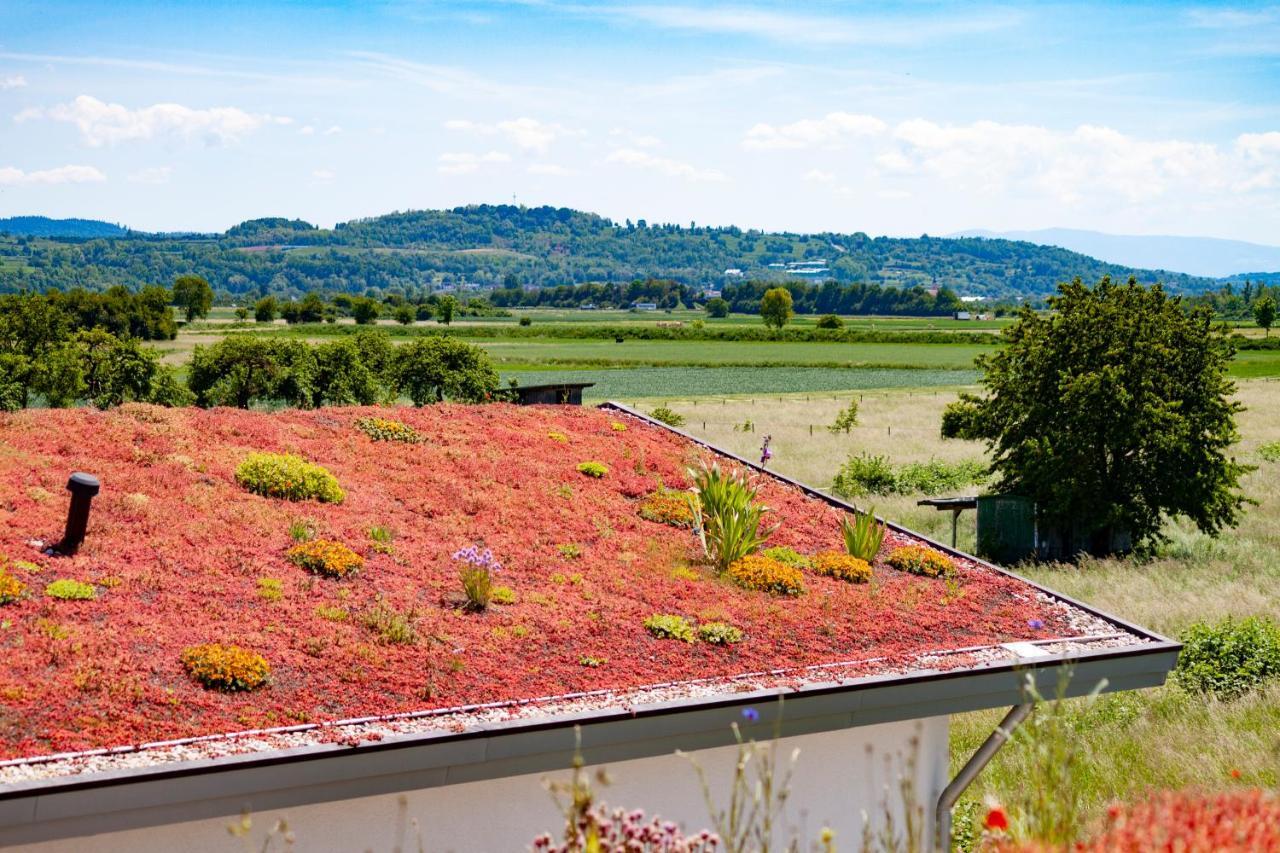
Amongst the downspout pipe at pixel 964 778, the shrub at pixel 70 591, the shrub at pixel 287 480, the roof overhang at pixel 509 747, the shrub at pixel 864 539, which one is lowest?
the downspout pipe at pixel 964 778

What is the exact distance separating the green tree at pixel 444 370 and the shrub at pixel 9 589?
1777cm

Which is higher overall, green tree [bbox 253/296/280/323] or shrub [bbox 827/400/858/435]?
green tree [bbox 253/296/280/323]

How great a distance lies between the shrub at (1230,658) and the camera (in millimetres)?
17234

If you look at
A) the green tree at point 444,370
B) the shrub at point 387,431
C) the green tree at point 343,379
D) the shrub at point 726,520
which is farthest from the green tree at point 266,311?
the shrub at point 726,520

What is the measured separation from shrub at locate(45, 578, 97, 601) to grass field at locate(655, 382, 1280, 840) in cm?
796

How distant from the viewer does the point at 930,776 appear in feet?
39.3

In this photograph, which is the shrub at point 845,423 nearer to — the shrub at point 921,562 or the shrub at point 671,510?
the shrub at point 671,510

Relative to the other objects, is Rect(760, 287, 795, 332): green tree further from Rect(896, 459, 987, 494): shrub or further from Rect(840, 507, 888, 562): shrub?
Rect(840, 507, 888, 562): shrub

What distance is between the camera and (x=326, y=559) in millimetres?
12531

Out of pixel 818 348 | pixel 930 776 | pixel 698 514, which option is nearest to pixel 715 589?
pixel 698 514

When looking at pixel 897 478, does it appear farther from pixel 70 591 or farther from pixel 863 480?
pixel 70 591

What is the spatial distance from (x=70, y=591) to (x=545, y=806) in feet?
15.3

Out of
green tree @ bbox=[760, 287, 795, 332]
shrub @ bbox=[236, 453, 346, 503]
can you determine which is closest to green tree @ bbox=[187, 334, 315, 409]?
shrub @ bbox=[236, 453, 346, 503]

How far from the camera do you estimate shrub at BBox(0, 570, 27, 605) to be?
10367 mm
